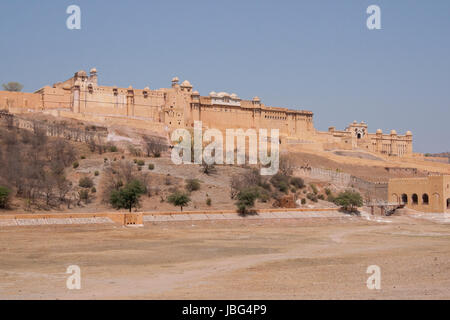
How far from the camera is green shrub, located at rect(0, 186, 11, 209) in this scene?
33.4m

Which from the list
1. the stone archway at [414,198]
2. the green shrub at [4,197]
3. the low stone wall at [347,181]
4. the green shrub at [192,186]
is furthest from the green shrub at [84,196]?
the stone archway at [414,198]

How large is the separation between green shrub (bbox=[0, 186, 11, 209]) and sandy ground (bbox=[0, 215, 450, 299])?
576 cm

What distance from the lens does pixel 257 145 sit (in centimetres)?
7550

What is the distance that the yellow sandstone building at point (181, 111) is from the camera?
67.1 metres

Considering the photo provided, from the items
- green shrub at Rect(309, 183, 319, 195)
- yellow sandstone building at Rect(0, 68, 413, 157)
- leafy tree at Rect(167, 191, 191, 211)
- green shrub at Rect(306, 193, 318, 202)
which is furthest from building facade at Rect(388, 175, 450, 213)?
yellow sandstone building at Rect(0, 68, 413, 157)

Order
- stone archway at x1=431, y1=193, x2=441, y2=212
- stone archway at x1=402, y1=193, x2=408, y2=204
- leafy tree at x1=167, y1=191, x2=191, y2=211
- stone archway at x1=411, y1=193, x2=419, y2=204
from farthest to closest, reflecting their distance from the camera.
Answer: stone archway at x1=402, y1=193, x2=408, y2=204
stone archway at x1=411, y1=193, x2=419, y2=204
stone archway at x1=431, y1=193, x2=441, y2=212
leafy tree at x1=167, y1=191, x2=191, y2=211

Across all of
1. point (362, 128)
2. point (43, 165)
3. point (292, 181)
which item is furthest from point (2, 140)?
A: point (362, 128)

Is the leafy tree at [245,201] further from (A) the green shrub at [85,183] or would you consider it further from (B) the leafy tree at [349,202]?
(A) the green shrub at [85,183]

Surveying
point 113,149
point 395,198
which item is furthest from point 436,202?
point 113,149

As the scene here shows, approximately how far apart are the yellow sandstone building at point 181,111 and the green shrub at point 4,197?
30.2 metres

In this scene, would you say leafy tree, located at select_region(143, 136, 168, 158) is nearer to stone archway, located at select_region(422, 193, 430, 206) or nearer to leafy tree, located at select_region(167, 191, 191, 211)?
leafy tree, located at select_region(167, 191, 191, 211)

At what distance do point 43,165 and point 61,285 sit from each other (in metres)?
32.7

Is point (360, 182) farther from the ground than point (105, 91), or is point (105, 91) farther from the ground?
point (105, 91)
